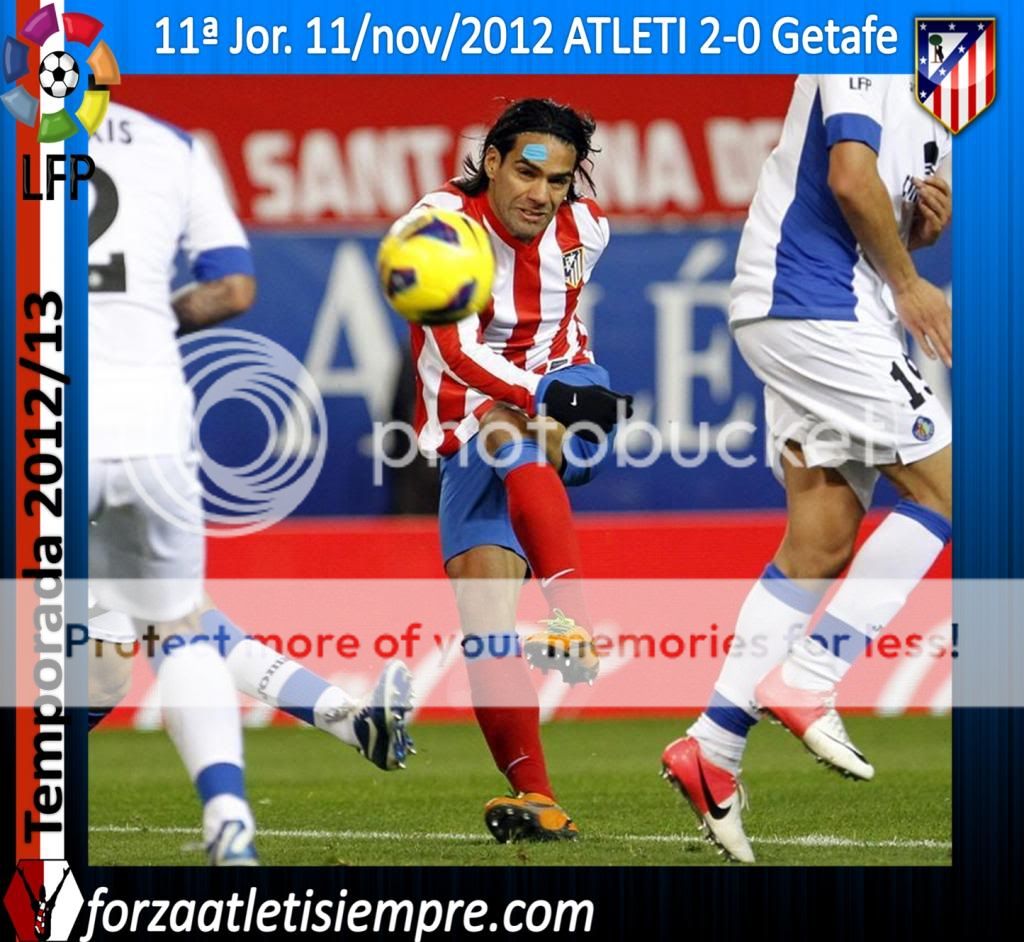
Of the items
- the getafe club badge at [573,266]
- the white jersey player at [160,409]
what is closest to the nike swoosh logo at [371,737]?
the white jersey player at [160,409]

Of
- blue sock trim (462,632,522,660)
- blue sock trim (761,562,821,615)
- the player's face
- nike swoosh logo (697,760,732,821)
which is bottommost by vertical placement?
nike swoosh logo (697,760,732,821)

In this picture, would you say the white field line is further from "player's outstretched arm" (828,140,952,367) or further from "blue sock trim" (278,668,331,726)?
"player's outstretched arm" (828,140,952,367)

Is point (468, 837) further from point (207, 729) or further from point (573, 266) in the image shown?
point (573, 266)

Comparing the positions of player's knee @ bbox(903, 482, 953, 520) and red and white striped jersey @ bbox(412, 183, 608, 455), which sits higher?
red and white striped jersey @ bbox(412, 183, 608, 455)

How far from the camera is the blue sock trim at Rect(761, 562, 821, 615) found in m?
5.80

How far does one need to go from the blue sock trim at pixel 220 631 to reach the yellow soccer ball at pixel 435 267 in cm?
98

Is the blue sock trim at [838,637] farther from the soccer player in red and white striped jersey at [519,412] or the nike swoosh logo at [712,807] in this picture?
the soccer player in red and white striped jersey at [519,412]

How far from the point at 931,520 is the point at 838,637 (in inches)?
16.7

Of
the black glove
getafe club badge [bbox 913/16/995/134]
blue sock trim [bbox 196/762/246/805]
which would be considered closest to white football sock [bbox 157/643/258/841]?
blue sock trim [bbox 196/762/246/805]

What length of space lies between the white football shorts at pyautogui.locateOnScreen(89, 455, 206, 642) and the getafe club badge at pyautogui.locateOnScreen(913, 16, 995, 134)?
2308 mm

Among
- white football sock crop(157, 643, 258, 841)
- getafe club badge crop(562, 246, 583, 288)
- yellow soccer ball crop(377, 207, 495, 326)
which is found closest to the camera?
white football sock crop(157, 643, 258, 841)

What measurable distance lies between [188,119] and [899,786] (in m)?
2.95

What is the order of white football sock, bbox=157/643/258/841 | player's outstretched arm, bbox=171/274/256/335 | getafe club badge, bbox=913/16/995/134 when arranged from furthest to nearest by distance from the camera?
1. getafe club badge, bbox=913/16/995/134
2. player's outstretched arm, bbox=171/274/256/335
3. white football sock, bbox=157/643/258/841

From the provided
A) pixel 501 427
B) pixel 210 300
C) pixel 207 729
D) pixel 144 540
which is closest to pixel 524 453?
pixel 501 427
